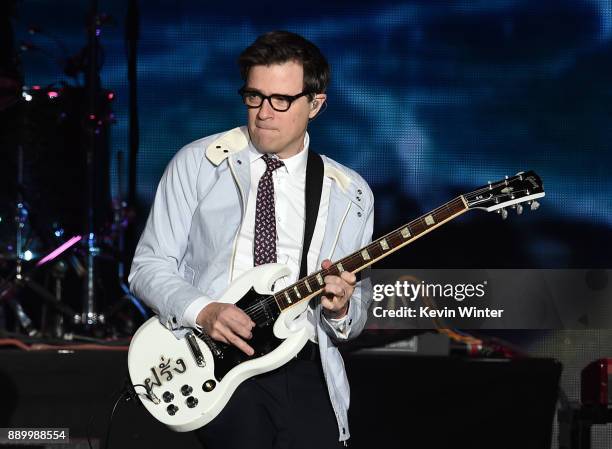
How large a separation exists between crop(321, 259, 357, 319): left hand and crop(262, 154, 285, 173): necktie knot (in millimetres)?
396

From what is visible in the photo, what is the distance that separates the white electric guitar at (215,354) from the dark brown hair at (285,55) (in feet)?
2.01

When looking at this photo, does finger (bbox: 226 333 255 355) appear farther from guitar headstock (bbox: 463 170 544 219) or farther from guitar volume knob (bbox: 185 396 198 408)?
guitar headstock (bbox: 463 170 544 219)

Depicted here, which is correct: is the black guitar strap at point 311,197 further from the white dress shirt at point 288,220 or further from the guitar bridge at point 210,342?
the guitar bridge at point 210,342

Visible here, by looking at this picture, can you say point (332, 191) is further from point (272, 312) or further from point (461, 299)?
point (461, 299)

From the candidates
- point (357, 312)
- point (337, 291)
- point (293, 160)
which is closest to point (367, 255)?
point (357, 312)

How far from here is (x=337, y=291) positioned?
9.71ft

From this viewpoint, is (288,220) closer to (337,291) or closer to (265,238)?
(265,238)

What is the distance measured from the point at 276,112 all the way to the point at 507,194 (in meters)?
0.88

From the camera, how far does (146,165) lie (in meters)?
6.19

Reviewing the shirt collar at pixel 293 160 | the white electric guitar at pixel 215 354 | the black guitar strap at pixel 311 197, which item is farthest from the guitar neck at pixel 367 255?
the shirt collar at pixel 293 160

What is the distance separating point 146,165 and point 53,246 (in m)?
0.94

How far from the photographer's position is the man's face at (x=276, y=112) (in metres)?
3.07

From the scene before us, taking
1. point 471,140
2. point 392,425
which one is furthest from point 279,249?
point 471,140

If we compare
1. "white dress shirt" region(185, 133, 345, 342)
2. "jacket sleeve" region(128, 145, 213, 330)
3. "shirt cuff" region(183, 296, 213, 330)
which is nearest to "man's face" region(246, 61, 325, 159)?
"white dress shirt" region(185, 133, 345, 342)
